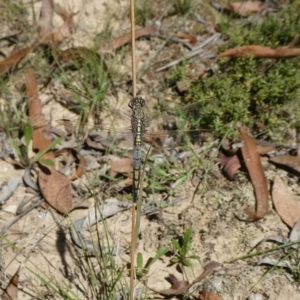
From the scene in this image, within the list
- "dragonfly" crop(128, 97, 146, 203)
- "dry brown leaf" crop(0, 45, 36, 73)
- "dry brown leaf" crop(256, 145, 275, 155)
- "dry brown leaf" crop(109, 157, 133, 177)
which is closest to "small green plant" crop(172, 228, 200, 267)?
"dragonfly" crop(128, 97, 146, 203)

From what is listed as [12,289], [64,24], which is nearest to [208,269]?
[12,289]

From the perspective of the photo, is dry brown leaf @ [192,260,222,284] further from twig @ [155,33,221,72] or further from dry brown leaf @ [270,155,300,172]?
twig @ [155,33,221,72]

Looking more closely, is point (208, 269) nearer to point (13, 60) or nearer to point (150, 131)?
point (150, 131)

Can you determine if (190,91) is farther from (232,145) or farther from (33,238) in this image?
(33,238)

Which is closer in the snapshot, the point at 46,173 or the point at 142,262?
the point at 142,262

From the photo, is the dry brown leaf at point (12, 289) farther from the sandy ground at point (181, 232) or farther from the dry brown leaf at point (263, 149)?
the dry brown leaf at point (263, 149)

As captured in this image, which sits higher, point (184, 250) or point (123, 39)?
point (123, 39)

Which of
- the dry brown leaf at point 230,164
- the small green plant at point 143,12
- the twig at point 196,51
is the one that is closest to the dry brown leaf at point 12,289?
the dry brown leaf at point 230,164
